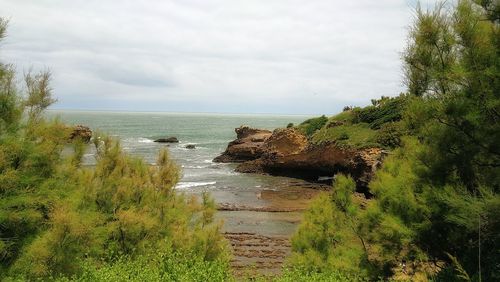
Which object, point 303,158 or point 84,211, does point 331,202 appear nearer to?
point 84,211

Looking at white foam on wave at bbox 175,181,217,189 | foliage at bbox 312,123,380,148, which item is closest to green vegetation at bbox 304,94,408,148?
foliage at bbox 312,123,380,148

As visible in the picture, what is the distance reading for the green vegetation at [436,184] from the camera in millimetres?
9703

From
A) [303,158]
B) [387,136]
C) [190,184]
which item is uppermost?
[387,136]

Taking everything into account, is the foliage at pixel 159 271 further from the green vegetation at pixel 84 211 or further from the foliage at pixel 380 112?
the foliage at pixel 380 112

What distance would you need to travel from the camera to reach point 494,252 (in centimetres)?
1002

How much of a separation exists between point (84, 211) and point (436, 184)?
9891mm

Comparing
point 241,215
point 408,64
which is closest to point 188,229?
point 408,64

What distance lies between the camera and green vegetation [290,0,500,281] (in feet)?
31.8

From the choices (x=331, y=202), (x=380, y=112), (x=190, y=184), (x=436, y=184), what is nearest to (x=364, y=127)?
(x=380, y=112)

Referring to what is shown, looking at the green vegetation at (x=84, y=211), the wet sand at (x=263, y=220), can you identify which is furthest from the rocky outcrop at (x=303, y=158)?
the green vegetation at (x=84, y=211)

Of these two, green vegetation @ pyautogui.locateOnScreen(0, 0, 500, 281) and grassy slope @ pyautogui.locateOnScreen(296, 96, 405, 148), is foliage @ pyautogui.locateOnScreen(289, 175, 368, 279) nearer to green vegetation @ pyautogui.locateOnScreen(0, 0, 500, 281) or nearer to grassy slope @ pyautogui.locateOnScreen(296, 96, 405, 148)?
green vegetation @ pyautogui.locateOnScreen(0, 0, 500, 281)

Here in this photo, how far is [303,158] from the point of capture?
45.2 m

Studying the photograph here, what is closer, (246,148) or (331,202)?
(331,202)

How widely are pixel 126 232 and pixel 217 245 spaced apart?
9.22 feet
